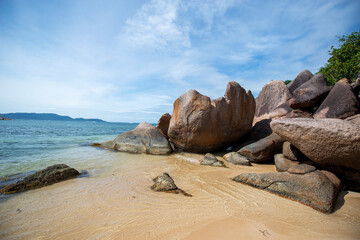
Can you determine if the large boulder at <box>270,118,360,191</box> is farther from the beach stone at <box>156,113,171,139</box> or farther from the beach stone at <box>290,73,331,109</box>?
the beach stone at <box>156,113,171,139</box>

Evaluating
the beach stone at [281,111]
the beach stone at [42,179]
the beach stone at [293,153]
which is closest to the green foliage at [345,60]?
the beach stone at [281,111]

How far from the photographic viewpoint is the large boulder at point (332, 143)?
3.29 m

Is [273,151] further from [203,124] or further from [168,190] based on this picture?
[168,190]

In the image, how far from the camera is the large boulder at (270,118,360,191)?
3293 mm

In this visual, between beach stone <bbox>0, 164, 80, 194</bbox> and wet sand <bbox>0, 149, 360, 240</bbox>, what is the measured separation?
314mm

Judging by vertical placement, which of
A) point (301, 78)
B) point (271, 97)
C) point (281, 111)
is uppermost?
point (301, 78)

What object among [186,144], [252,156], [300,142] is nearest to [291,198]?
[300,142]

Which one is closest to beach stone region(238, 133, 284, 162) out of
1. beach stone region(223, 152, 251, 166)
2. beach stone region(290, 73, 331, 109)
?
beach stone region(223, 152, 251, 166)

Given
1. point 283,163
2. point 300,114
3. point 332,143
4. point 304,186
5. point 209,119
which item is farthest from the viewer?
point 209,119

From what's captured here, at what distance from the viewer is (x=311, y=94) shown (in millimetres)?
6480

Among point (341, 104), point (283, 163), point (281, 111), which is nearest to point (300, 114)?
point (341, 104)

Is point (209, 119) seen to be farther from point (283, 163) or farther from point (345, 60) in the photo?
point (345, 60)

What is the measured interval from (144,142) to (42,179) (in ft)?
17.0

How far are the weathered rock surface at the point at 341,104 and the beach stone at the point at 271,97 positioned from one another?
4.44 meters
